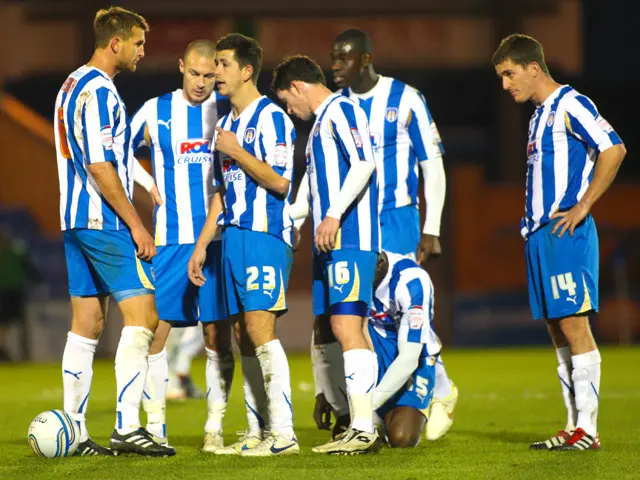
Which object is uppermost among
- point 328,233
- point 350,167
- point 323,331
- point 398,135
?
point 398,135

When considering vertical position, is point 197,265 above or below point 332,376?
above

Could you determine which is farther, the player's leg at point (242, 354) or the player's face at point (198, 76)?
the player's face at point (198, 76)

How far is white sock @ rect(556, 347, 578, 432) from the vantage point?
5.78 meters

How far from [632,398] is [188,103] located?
437 cm

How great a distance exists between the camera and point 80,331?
558 centimetres

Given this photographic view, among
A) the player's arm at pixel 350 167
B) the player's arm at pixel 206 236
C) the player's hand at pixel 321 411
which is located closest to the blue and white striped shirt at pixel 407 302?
the player's hand at pixel 321 411

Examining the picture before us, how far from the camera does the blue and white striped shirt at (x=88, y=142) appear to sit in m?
Result: 5.36

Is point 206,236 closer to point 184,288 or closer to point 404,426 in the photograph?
point 184,288

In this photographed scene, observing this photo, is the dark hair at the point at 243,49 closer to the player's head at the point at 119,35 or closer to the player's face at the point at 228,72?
the player's face at the point at 228,72

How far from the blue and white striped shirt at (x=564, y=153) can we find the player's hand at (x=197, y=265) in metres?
1.64

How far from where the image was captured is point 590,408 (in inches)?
220

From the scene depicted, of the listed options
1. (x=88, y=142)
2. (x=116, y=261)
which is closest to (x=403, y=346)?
(x=116, y=261)

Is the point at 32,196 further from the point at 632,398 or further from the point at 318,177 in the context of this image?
the point at 318,177

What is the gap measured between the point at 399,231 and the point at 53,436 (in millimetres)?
2410
